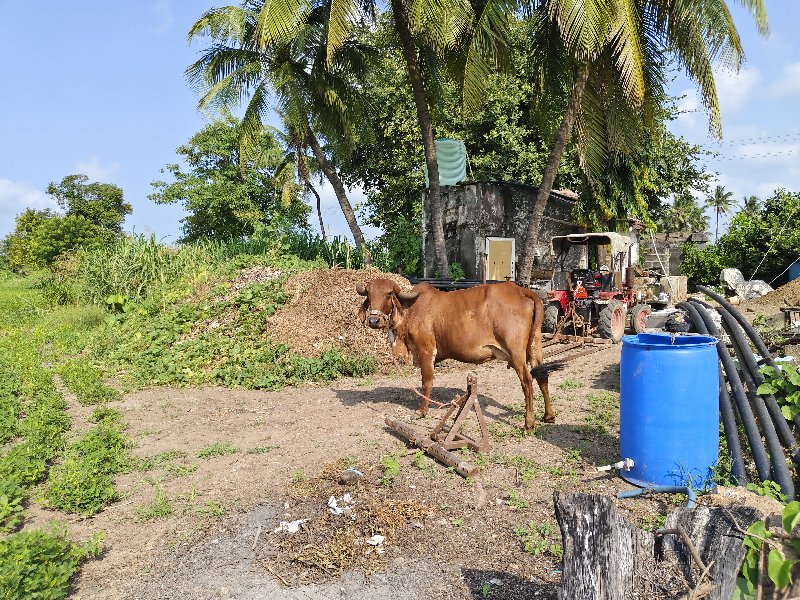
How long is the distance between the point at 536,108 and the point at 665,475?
13.7 meters

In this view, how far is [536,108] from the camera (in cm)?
1619

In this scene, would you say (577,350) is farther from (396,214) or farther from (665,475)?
(396,214)

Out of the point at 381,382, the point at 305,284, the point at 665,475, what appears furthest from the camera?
the point at 305,284

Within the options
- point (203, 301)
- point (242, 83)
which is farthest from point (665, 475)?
point (242, 83)

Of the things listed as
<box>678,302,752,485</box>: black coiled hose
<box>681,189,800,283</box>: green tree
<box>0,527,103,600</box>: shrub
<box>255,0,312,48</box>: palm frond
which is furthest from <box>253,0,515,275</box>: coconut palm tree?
<box>681,189,800,283</box>: green tree

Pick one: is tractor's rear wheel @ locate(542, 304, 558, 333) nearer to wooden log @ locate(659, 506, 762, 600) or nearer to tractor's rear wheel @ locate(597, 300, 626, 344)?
tractor's rear wheel @ locate(597, 300, 626, 344)

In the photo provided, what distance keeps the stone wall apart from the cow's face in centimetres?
1255

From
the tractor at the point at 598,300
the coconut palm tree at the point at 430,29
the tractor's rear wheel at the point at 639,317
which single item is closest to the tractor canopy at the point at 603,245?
the tractor at the point at 598,300

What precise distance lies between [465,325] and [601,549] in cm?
452

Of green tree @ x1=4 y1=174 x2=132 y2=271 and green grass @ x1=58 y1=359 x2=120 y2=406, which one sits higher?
green tree @ x1=4 y1=174 x2=132 y2=271

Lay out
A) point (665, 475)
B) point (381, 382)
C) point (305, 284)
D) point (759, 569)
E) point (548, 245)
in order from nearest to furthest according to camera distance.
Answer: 1. point (759, 569)
2. point (665, 475)
3. point (381, 382)
4. point (305, 284)
5. point (548, 245)

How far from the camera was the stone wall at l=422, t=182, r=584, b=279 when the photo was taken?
19.7 metres

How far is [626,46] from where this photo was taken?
11578 mm

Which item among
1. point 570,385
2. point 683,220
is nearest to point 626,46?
point 570,385
